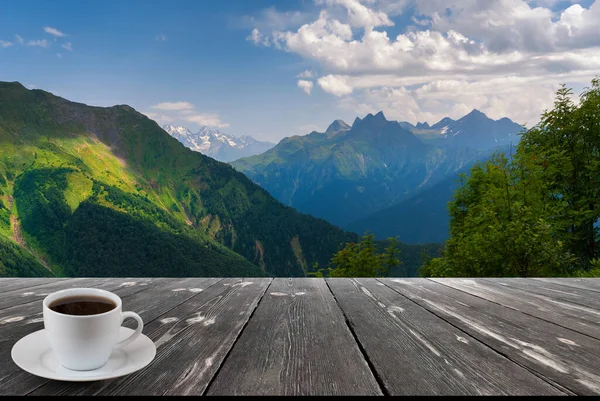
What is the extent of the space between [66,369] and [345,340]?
94 cm

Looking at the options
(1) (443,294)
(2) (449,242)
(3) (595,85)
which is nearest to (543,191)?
(2) (449,242)

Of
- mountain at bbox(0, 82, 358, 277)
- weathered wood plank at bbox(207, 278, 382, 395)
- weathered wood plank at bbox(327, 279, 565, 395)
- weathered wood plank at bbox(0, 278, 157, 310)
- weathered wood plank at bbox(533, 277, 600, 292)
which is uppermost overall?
weathered wood plank at bbox(533, 277, 600, 292)

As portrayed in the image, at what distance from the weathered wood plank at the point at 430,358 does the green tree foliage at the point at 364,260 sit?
16.2m

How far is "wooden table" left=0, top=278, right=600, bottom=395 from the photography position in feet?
3.64

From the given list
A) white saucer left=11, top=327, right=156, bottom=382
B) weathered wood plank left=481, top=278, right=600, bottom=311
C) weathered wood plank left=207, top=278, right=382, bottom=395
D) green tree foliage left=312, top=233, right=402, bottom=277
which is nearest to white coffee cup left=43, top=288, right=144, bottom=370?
white saucer left=11, top=327, right=156, bottom=382

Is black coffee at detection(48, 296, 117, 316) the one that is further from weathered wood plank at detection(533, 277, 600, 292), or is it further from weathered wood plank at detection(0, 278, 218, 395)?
weathered wood plank at detection(533, 277, 600, 292)

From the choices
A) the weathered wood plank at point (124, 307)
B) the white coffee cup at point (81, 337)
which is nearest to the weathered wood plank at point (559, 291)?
the weathered wood plank at point (124, 307)

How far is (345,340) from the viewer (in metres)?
1.54

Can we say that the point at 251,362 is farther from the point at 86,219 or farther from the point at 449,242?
Answer: the point at 86,219

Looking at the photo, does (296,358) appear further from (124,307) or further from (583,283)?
(583,283)

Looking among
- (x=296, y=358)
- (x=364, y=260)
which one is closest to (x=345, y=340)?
(x=296, y=358)

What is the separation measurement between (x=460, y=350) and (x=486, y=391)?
375 millimetres

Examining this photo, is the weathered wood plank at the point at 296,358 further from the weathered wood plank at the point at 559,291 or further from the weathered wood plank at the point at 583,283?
the weathered wood plank at the point at 583,283

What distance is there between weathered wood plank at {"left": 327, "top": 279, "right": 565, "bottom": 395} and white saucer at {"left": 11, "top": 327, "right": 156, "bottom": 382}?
735mm
